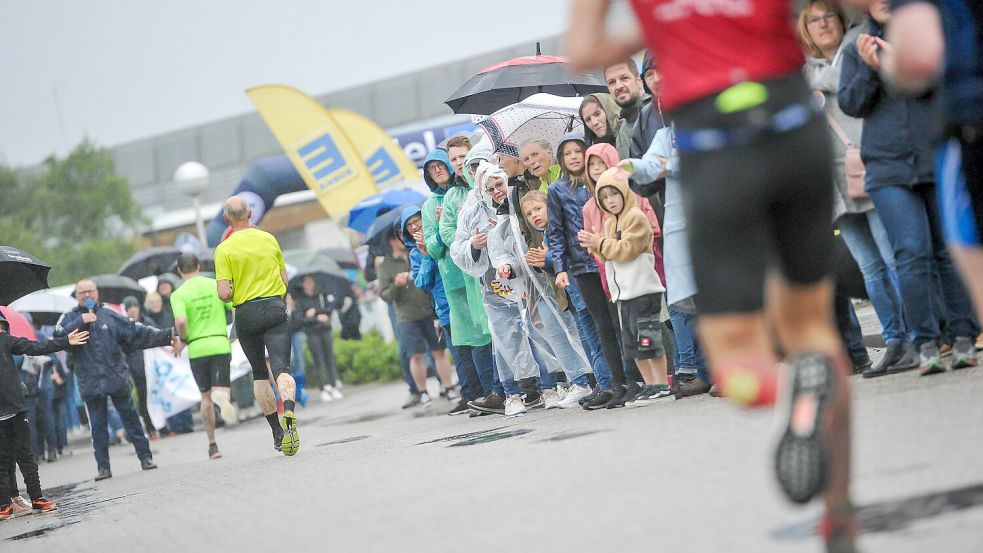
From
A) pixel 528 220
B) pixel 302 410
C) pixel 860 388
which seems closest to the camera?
pixel 860 388

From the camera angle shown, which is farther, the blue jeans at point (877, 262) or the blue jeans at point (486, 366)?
the blue jeans at point (486, 366)

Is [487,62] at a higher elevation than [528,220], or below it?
higher

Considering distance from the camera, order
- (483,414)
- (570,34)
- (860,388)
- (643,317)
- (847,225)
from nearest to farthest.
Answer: (570,34)
(860,388)
(847,225)
(643,317)
(483,414)

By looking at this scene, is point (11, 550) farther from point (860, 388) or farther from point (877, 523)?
point (877, 523)

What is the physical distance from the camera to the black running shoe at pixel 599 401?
1055cm

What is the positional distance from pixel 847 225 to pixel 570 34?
5.29m

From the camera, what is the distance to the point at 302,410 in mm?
21438

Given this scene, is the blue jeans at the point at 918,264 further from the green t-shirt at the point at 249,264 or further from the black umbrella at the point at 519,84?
the green t-shirt at the point at 249,264

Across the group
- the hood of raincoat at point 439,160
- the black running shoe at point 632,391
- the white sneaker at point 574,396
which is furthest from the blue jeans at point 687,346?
the hood of raincoat at point 439,160

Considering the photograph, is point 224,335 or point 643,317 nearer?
point 643,317

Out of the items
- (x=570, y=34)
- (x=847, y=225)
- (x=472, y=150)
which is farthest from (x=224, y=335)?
(x=570, y=34)

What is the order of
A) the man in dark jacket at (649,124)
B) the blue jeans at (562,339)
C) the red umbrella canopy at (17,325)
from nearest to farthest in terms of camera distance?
the man in dark jacket at (649,124), the blue jeans at (562,339), the red umbrella canopy at (17,325)

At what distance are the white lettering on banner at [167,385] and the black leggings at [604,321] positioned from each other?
10151 millimetres

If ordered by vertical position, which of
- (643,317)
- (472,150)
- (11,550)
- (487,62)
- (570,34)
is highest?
(487,62)
